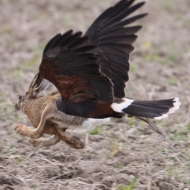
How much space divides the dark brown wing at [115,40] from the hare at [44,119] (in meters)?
0.55

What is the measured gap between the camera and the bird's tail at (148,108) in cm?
627

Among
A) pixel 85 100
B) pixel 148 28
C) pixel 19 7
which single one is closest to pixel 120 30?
pixel 85 100

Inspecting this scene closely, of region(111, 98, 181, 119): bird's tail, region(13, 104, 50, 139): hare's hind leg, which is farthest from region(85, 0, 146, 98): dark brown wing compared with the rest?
region(13, 104, 50, 139): hare's hind leg

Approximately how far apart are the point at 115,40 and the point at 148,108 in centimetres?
99

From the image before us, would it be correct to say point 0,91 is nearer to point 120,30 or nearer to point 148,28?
point 120,30

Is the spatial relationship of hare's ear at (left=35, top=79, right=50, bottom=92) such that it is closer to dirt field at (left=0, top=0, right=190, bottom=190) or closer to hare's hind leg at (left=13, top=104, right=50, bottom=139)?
hare's hind leg at (left=13, top=104, right=50, bottom=139)

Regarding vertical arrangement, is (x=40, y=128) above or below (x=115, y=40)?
below

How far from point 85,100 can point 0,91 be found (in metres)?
2.47

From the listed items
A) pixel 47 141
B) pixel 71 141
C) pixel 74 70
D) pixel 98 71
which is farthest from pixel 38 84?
pixel 98 71

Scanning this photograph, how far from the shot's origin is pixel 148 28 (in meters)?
12.3

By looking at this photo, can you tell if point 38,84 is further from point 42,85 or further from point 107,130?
point 107,130

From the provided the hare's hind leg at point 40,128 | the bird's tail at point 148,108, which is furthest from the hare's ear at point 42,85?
the bird's tail at point 148,108

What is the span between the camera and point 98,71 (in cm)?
595

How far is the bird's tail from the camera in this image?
6.27 meters
